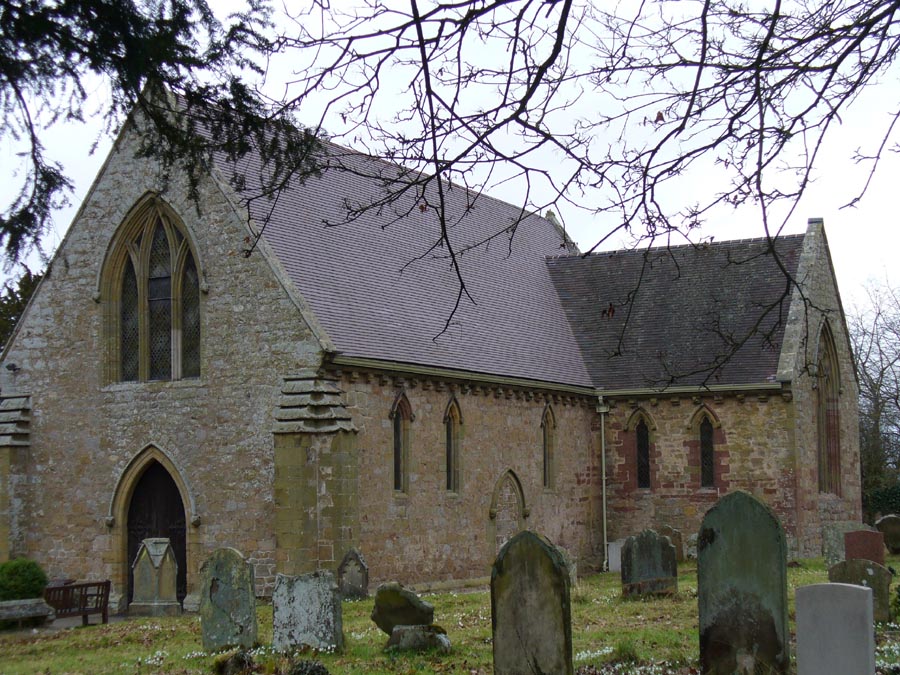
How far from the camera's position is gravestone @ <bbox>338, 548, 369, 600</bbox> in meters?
20.0

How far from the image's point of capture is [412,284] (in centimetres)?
2611

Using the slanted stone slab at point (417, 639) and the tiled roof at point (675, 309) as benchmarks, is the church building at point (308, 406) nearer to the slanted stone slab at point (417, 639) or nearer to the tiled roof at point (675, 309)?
the tiled roof at point (675, 309)

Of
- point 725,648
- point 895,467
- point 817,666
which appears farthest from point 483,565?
point 895,467

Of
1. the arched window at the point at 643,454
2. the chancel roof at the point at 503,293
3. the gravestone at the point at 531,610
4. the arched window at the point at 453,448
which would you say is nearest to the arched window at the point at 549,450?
the chancel roof at the point at 503,293

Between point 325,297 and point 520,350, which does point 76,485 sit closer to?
point 325,297

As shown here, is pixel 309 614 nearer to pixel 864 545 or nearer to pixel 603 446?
pixel 864 545

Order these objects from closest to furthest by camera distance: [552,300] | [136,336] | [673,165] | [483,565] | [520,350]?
[673,165] → [136,336] → [483,565] → [520,350] → [552,300]

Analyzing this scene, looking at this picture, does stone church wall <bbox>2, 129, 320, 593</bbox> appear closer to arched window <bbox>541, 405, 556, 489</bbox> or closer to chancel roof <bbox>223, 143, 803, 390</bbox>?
chancel roof <bbox>223, 143, 803, 390</bbox>

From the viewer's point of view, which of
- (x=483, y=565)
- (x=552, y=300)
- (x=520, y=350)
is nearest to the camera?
(x=483, y=565)

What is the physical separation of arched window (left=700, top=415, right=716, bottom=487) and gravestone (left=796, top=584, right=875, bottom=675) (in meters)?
21.0

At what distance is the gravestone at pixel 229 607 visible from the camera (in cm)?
1433

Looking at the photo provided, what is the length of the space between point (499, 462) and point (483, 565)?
2406 millimetres

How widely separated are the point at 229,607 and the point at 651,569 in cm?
704

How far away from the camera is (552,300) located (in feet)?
109
